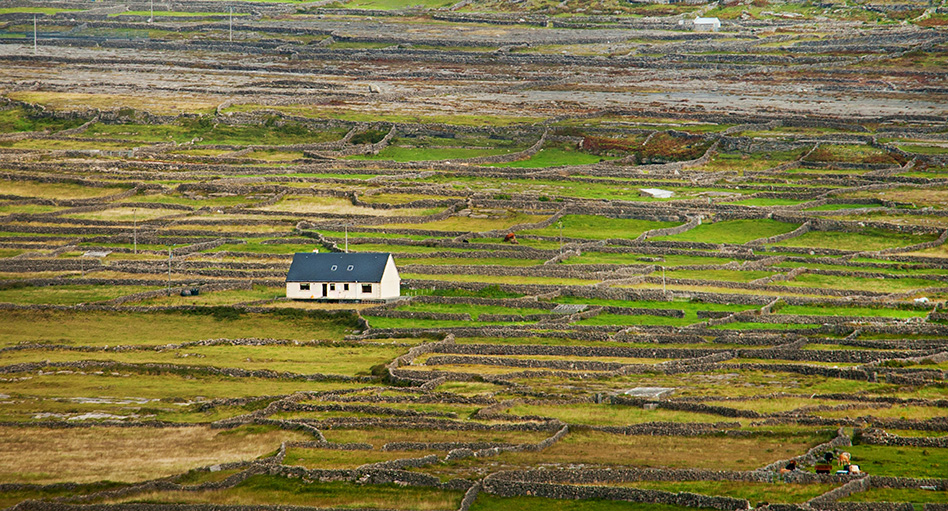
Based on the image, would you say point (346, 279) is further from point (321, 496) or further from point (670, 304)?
point (321, 496)

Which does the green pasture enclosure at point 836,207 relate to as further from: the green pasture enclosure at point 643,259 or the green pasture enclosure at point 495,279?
the green pasture enclosure at point 495,279

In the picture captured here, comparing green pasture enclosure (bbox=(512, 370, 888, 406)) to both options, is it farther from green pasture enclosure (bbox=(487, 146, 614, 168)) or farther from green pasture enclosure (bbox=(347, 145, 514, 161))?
green pasture enclosure (bbox=(347, 145, 514, 161))

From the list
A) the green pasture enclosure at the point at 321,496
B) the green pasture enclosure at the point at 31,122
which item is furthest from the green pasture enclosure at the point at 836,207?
the green pasture enclosure at the point at 31,122

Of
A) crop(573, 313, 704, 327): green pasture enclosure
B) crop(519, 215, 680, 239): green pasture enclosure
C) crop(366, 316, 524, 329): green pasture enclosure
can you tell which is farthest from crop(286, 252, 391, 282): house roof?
crop(519, 215, 680, 239): green pasture enclosure

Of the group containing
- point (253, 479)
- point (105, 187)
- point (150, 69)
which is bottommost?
point (253, 479)

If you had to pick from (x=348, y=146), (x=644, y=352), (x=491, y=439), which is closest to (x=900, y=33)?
(x=348, y=146)

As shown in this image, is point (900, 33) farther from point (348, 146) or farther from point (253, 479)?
point (253, 479)
